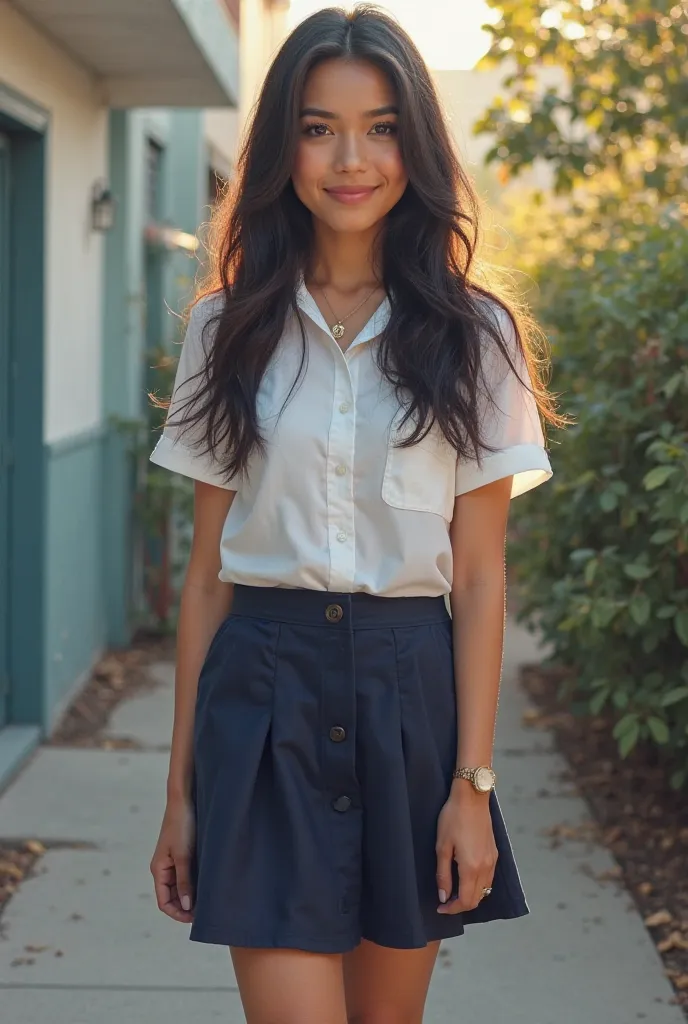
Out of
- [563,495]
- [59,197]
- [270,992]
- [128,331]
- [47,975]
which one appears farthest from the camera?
[128,331]

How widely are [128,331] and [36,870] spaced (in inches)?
143

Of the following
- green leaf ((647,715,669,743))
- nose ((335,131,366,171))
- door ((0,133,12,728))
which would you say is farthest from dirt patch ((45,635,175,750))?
nose ((335,131,366,171))

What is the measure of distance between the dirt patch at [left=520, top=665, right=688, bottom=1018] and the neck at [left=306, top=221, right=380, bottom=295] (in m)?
2.11

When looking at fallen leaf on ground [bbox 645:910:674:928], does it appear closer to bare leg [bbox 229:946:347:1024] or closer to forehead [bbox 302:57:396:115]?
bare leg [bbox 229:946:347:1024]

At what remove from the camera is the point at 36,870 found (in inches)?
178

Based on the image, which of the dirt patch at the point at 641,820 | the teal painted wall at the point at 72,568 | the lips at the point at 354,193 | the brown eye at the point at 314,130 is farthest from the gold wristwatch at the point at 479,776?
the teal painted wall at the point at 72,568

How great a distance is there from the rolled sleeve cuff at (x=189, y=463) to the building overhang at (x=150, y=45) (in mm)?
3169

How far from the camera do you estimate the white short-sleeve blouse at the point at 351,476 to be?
7.41 ft

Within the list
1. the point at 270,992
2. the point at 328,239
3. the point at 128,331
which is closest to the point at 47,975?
the point at 270,992

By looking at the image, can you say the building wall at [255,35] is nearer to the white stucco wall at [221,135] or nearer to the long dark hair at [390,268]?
the white stucco wall at [221,135]

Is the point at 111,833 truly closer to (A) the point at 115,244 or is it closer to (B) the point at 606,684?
(B) the point at 606,684

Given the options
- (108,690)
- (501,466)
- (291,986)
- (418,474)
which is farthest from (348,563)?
(108,690)

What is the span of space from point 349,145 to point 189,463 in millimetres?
566

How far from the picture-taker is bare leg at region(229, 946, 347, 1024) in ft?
7.01
